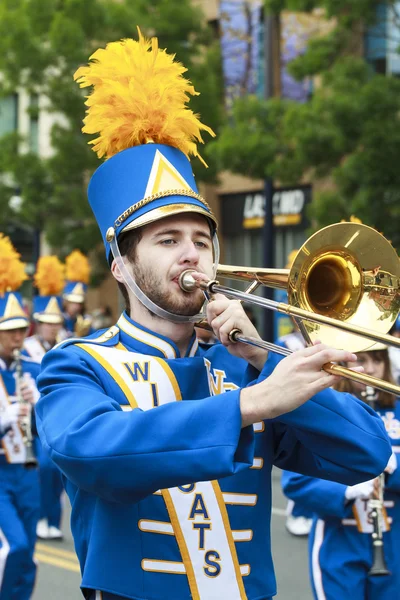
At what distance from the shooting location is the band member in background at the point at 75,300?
13945mm

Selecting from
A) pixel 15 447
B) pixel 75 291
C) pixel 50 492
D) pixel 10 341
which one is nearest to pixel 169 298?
pixel 15 447

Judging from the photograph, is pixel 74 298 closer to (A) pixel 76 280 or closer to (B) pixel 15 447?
(A) pixel 76 280

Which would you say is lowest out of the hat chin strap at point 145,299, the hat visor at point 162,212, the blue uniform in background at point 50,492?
the blue uniform in background at point 50,492

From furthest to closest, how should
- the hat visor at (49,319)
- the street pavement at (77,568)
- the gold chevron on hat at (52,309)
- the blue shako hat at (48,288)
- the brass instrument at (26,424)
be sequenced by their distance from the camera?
1. the blue shako hat at (48,288)
2. the gold chevron on hat at (52,309)
3. the hat visor at (49,319)
4. the brass instrument at (26,424)
5. the street pavement at (77,568)

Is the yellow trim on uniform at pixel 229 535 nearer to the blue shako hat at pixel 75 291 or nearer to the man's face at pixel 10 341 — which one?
the man's face at pixel 10 341

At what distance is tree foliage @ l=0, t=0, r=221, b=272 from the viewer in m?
17.2

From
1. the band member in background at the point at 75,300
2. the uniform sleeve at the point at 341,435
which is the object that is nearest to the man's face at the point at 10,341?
the uniform sleeve at the point at 341,435

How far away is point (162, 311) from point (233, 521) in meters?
0.63

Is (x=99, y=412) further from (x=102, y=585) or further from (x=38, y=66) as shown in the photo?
(x=38, y=66)

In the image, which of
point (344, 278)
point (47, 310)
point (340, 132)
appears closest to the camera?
point (344, 278)

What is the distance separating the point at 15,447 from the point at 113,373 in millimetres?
4500

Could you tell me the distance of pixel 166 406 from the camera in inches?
87.4

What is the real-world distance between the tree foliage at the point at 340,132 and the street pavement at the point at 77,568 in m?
4.41

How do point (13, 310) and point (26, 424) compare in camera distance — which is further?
point (13, 310)
